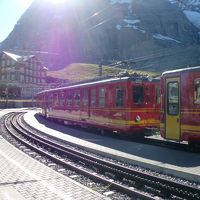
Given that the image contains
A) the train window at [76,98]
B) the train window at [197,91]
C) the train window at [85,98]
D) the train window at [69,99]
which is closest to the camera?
the train window at [197,91]

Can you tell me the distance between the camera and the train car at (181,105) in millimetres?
15258

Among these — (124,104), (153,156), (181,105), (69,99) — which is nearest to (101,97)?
(124,104)

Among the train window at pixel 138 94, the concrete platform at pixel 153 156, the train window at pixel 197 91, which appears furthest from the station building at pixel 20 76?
the train window at pixel 197 91

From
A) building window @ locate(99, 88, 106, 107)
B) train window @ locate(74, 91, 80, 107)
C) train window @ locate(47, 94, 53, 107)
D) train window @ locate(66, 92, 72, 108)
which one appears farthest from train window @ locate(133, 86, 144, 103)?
train window @ locate(47, 94, 53, 107)

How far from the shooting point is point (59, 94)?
3300 centimetres

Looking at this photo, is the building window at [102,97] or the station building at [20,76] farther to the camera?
the station building at [20,76]

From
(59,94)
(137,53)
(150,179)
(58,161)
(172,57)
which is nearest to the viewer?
(150,179)

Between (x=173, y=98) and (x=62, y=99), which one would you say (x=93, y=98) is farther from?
(x=173, y=98)

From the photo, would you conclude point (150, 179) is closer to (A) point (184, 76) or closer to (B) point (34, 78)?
(A) point (184, 76)

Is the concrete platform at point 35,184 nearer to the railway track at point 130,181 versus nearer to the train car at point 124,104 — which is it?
the railway track at point 130,181

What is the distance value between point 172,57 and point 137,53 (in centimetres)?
7747

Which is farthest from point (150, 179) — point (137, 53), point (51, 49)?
point (51, 49)

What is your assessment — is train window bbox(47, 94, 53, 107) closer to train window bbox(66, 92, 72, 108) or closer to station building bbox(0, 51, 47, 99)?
train window bbox(66, 92, 72, 108)

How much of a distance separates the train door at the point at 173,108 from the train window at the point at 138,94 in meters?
3.71
